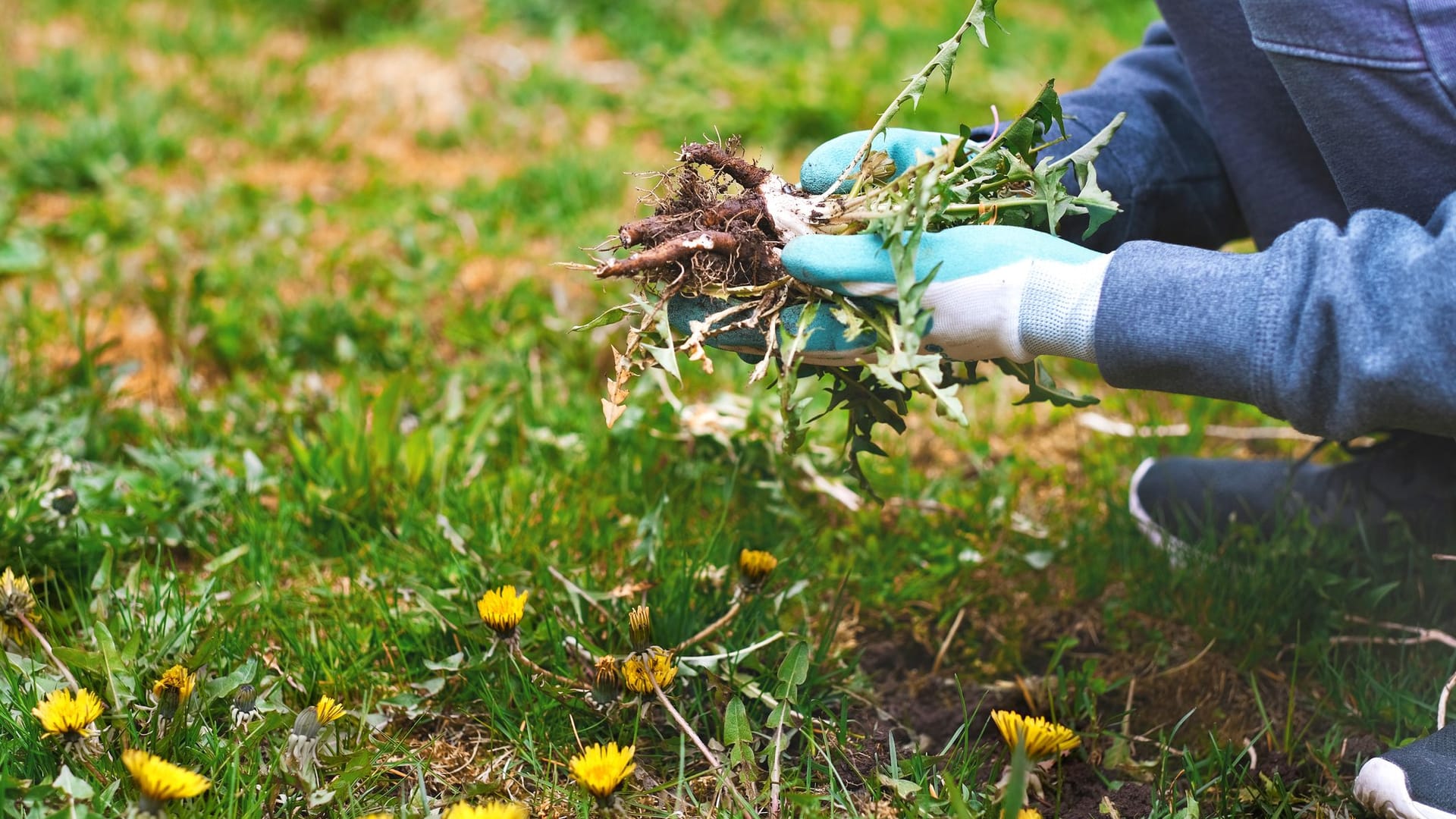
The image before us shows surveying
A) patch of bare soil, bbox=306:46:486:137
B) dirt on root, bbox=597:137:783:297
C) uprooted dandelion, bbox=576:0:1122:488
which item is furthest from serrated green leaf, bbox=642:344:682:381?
patch of bare soil, bbox=306:46:486:137

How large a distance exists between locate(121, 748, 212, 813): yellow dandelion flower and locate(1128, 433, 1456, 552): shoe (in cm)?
154

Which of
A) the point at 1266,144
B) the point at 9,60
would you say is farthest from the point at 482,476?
the point at 9,60

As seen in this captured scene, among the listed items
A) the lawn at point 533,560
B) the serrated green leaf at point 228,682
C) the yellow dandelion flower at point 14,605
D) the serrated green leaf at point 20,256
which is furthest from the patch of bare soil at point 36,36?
the serrated green leaf at point 228,682

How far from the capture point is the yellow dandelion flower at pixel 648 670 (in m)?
1.46

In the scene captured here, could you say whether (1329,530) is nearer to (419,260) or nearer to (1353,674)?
(1353,674)

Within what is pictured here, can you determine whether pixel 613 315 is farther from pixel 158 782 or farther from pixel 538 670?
pixel 158 782

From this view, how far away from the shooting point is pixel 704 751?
1446 mm

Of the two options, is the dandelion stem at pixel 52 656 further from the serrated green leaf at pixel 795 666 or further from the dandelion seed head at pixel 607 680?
the serrated green leaf at pixel 795 666

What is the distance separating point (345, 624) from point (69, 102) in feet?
9.44

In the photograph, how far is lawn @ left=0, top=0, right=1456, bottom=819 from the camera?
1.50 meters

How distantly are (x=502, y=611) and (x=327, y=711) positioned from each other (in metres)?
0.24

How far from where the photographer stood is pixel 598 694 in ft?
4.92

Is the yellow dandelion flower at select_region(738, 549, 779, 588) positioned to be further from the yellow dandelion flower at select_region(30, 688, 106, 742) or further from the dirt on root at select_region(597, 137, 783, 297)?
the yellow dandelion flower at select_region(30, 688, 106, 742)

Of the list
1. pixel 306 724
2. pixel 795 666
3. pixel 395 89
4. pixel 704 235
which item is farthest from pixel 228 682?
pixel 395 89
